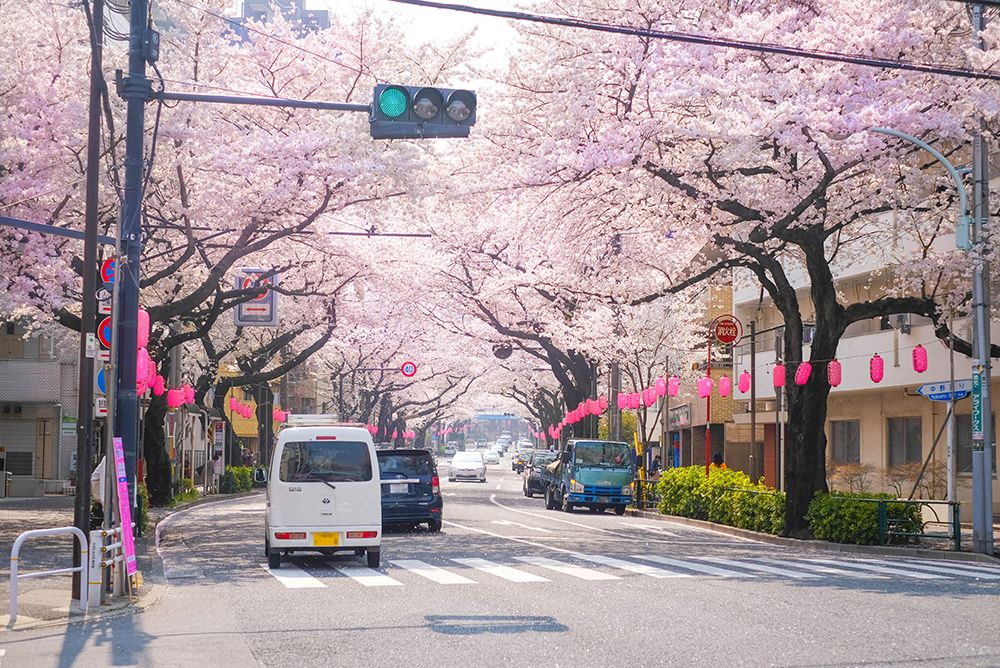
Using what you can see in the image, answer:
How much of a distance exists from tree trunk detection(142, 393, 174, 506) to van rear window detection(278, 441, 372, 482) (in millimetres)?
18519

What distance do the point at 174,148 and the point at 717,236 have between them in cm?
1126

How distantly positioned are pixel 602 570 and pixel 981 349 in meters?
9.40

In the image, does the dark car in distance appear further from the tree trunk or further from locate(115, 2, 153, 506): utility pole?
locate(115, 2, 153, 506): utility pole

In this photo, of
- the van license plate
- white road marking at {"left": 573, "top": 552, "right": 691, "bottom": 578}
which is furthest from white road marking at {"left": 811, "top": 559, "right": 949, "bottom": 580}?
the van license plate

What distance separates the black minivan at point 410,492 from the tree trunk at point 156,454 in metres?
12.3

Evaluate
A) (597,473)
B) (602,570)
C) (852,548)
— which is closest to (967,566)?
(852,548)

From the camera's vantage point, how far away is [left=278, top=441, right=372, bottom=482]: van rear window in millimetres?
17906

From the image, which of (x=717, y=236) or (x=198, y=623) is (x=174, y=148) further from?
(x=198, y=623)

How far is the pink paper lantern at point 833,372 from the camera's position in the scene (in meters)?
24.8

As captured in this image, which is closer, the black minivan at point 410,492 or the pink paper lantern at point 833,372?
the pink paper lantern at point 833,372

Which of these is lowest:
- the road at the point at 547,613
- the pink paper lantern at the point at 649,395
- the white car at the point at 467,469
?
the white car at the point at 467,469

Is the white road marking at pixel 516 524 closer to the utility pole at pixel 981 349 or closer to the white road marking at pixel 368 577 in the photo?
the utility pole at pixel 981 349

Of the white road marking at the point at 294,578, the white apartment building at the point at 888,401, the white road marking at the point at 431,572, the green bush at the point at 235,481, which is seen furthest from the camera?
the green bush at the point at 235,481

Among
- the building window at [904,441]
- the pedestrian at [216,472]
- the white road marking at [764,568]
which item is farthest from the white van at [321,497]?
the pedestrian at [216,472]
